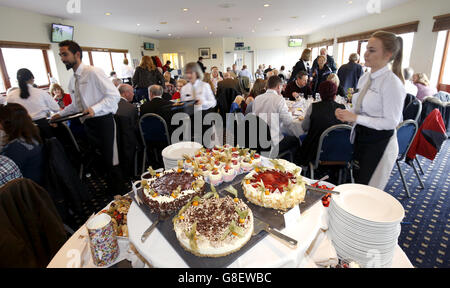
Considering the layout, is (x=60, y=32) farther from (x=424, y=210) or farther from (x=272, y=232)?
(x=424, y=210)

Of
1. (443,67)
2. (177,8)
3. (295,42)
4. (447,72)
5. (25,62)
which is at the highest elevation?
(295,42)

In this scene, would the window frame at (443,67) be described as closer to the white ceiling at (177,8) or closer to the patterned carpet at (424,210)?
the white ceiling at (177,8)

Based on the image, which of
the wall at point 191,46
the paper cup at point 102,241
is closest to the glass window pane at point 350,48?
the wall at point 191,46

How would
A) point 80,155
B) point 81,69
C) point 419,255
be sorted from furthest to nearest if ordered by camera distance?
1. point 80,155
2. point 81,69
3. point 419,255

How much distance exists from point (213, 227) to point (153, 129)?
2.40m

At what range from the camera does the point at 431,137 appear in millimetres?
2633

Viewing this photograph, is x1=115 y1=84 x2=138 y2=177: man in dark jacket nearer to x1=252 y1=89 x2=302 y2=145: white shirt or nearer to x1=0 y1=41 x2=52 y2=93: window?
x1=252 y1=89 x2=302 y2=145: white shirt

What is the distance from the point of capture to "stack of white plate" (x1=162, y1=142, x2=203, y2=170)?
1.50m

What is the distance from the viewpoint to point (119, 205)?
119 centimetres

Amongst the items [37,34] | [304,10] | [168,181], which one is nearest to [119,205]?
[168,181]

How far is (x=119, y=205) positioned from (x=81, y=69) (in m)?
1.76

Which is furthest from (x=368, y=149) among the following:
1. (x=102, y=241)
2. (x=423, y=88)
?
(x=423, y=88)

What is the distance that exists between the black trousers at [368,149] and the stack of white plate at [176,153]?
3.83 ft
